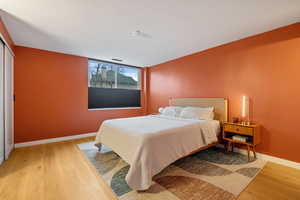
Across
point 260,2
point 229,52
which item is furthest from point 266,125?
point 260,2

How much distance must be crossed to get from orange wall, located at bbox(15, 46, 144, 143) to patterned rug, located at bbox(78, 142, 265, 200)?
4.83 feet

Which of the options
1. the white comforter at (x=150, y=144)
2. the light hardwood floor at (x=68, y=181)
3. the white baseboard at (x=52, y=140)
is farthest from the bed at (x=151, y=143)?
the white baseboard at (x=52, y=140)

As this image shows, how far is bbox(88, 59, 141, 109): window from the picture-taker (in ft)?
14.1

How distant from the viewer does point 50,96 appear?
3492 millimetres

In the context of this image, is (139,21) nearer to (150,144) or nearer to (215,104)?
(150,144)

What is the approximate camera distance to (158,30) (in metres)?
2.46

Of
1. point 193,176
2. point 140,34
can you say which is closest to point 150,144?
point 193,176

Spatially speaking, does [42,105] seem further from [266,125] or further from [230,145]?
[266,125]

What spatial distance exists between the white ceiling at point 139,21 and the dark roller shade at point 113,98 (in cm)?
161

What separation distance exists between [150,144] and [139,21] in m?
1.98

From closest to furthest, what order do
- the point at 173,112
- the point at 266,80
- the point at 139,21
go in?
the point at 139,21
the point at 266,80
the point at 173,112

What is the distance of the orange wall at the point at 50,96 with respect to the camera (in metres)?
3.15

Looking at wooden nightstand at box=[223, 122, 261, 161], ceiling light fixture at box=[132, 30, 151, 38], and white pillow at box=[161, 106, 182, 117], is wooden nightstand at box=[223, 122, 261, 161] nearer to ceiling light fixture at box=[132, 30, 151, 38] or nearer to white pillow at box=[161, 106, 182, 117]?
white pillow at box=[161, 106, 182, 117]

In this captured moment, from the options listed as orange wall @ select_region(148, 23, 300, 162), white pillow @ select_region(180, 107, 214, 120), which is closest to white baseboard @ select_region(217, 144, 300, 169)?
orange wall @ select_region(148, 23, 300, 162)
